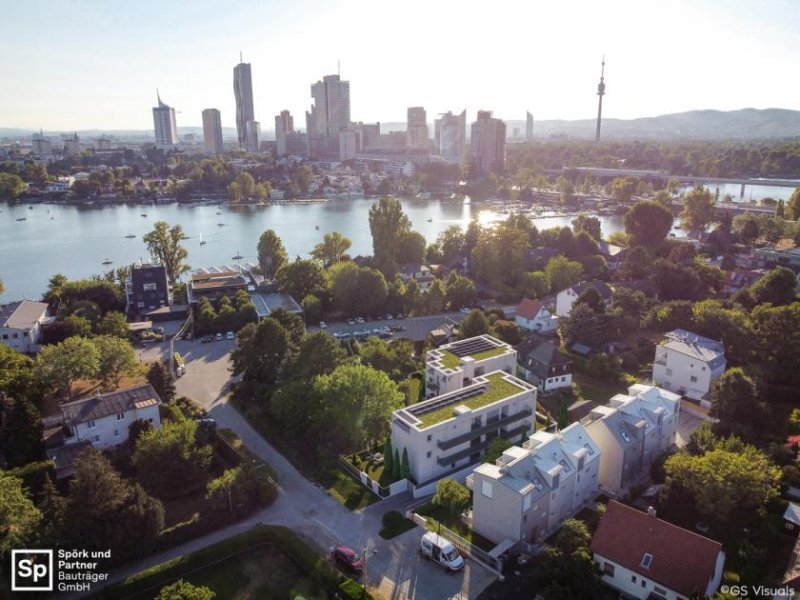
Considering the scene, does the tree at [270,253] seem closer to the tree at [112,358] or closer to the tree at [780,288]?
the tree at [112,358]

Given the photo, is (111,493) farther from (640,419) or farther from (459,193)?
(459,193)

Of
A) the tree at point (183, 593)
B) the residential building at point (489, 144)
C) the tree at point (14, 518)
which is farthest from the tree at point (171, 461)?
the residential building at point (489, 144)

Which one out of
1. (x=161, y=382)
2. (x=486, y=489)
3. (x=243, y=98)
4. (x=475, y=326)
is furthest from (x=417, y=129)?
(x=486, y=489)

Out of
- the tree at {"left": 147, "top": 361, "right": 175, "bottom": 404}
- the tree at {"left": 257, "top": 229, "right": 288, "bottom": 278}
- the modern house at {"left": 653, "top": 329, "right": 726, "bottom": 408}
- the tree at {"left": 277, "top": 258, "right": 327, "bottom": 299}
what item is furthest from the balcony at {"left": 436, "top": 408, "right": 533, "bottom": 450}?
the tree at {"left": 257, "top": 229, "right": 288, "bottom": 278}

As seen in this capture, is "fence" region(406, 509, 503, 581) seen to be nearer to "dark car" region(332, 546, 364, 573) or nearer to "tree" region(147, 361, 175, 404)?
"dark car" region(332, 546, 364, 573)

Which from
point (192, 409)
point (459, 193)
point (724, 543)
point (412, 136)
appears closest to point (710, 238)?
point (724, 543)
